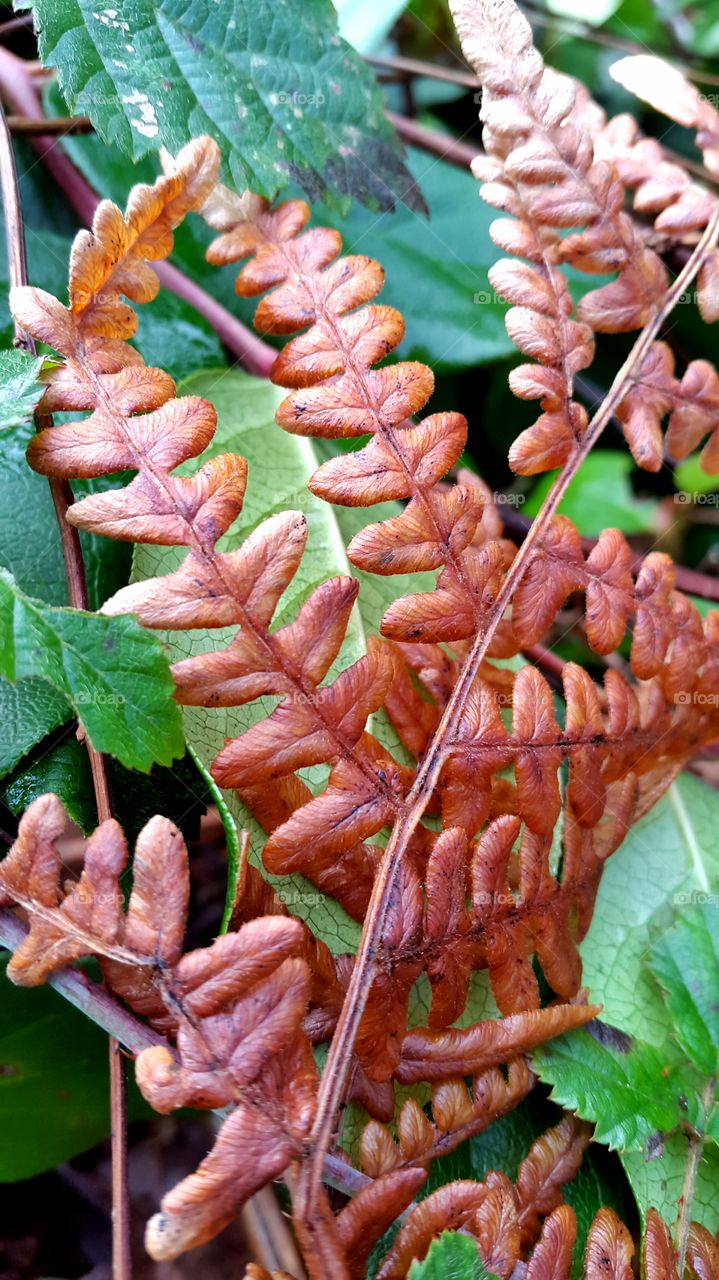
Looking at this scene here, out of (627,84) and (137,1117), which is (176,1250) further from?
(627,84)

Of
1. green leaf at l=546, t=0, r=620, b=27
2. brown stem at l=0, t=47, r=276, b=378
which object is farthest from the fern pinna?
green leaf at l=546, t=0, r=620, b=27

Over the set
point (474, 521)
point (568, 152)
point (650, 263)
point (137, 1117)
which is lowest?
point (137, 1117)

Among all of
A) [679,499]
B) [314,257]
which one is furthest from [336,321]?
[679,499]

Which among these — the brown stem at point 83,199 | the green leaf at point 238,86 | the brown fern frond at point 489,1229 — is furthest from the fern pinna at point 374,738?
the brown stem at point 83,199

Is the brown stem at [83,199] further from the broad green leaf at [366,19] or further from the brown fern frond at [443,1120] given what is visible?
the brown fern frond at [443,1120]

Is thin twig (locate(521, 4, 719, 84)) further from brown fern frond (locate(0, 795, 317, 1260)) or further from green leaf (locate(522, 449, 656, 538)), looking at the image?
brown fern frond (locate(0, 795, 317, 1260))
